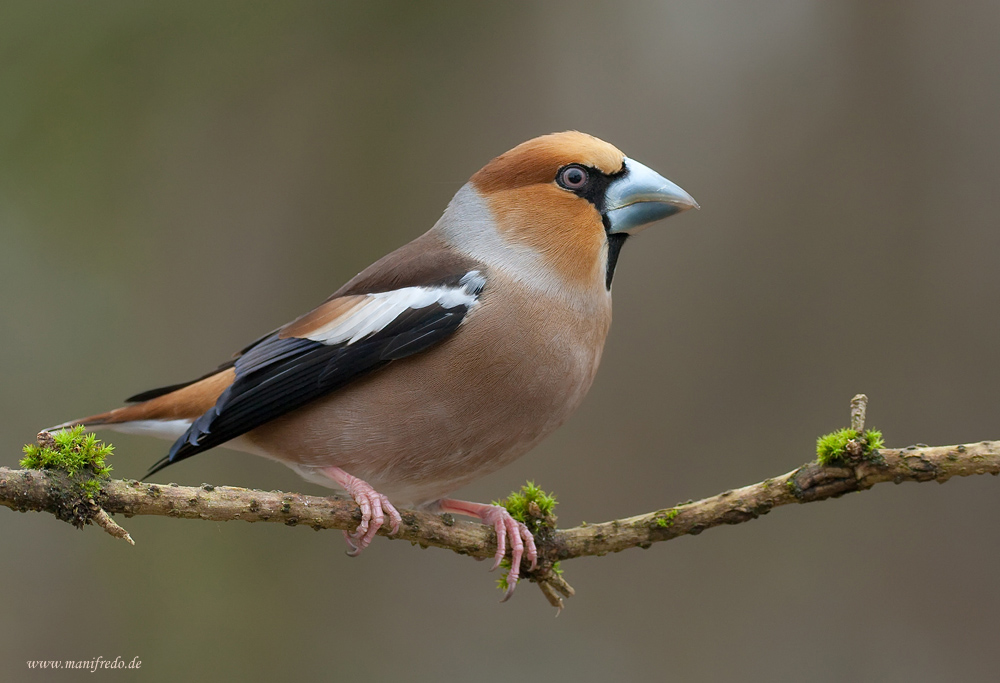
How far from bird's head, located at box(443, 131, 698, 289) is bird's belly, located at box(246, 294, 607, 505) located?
11.3 inches

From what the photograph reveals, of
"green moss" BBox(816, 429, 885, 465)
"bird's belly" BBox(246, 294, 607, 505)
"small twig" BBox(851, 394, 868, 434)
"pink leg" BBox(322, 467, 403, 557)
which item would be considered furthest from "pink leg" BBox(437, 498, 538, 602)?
"small twig" BBox(851, 394, 868, 434)

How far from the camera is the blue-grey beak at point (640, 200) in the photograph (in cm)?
286

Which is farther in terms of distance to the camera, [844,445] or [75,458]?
[844,445]

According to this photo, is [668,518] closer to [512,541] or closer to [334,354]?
[512,541]

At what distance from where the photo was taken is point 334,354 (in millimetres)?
2738

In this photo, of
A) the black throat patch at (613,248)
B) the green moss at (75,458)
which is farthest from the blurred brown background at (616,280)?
the green moss at (75,458)

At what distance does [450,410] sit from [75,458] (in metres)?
1.07

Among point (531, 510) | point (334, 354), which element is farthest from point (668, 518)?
point (334, 354)

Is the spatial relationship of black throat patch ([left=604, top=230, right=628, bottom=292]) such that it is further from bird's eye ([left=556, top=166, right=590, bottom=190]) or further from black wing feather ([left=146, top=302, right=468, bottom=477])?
black wing feather ([left=146, top=302, right=468, bottom=477])

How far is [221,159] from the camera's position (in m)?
5.47

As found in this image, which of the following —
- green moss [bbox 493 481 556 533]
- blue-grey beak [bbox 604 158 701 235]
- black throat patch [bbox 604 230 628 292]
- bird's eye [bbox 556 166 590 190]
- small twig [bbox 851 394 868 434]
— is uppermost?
bird's eye [bbox 556 166 590 190]

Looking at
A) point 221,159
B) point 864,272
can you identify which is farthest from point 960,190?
point 221,159

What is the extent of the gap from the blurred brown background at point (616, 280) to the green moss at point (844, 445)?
2610 mm

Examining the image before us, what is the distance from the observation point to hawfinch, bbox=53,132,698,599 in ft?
8.63
